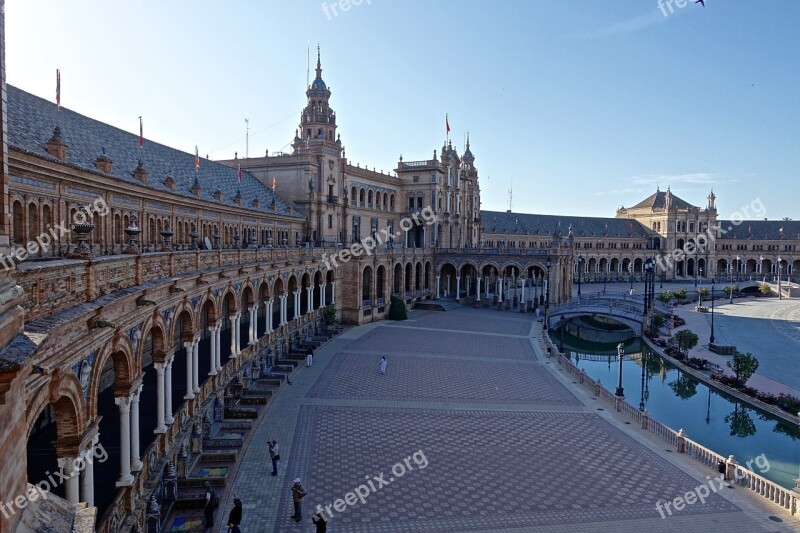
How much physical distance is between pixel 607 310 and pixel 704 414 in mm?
28792

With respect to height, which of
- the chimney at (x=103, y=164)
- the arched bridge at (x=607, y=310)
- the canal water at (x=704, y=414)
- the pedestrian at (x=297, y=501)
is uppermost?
the chimney at (x=103, y=164)

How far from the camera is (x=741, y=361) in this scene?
117ft

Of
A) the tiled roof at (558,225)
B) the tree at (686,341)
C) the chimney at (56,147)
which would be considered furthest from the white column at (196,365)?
the tiled roof at (558,225)

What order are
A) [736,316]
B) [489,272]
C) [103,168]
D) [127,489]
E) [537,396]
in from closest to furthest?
[127,489] < [103,168] < [537,396] < [736,316] < [489,272]

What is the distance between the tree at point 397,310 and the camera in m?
57.3

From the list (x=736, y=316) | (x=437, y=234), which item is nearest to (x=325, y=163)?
(x=437, y=234)

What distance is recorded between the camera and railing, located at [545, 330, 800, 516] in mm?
18141

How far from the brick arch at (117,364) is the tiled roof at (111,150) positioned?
31.7 ft

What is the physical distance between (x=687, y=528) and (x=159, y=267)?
686 inches

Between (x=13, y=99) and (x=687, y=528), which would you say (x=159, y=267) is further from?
(x=687, y=528)

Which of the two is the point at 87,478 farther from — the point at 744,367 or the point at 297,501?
the point at 744,367

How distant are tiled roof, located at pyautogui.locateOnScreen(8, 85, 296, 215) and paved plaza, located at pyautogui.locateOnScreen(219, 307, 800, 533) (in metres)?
13.8

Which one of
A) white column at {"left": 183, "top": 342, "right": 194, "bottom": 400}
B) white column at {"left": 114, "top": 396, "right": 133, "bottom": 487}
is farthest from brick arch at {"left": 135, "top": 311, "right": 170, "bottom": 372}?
white column at {"left": 183, "top": 342, "right": 194, "bottom": 400}

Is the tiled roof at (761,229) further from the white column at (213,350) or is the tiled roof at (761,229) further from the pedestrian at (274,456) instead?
the pedestrian at (274,456)
